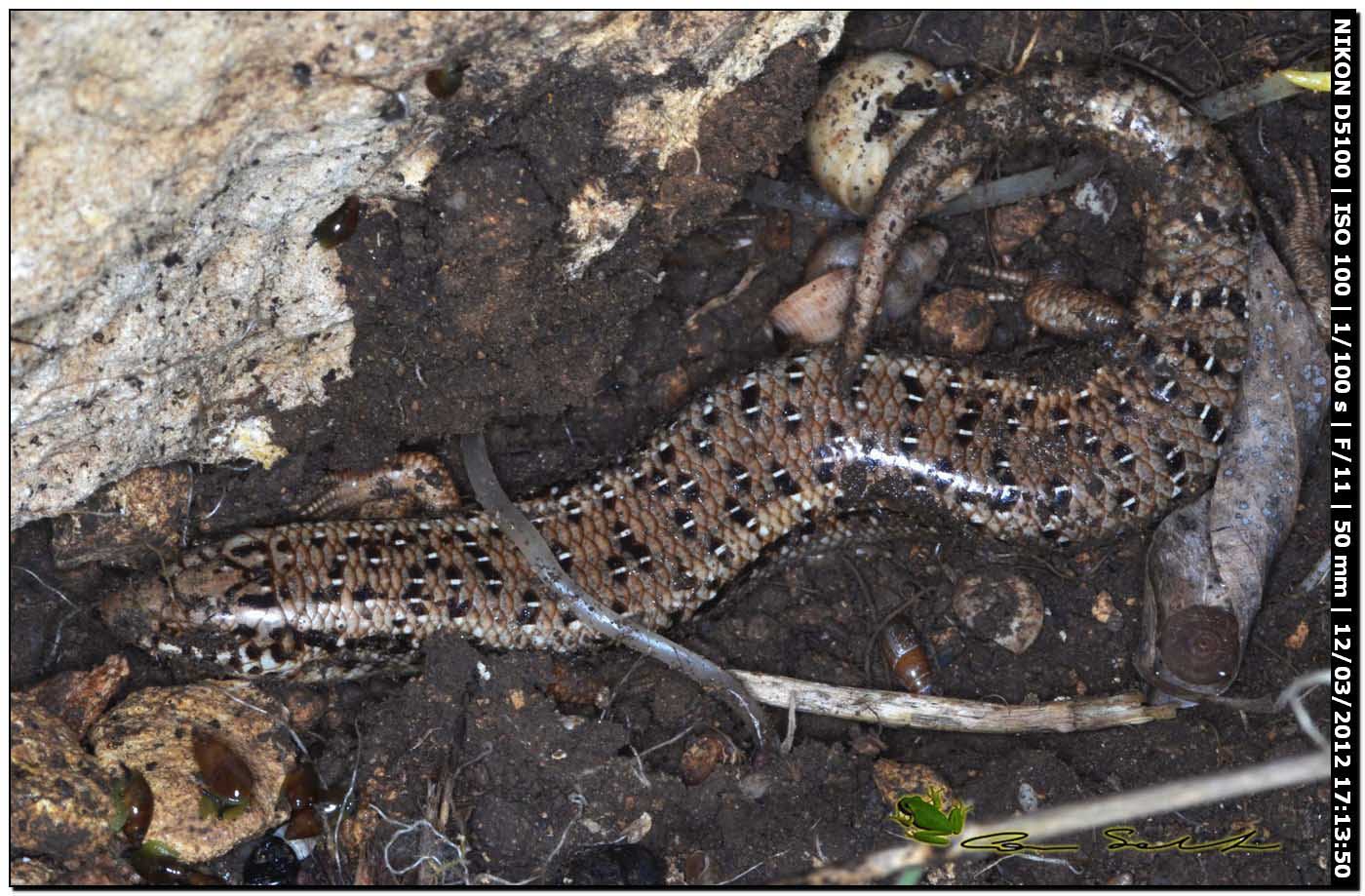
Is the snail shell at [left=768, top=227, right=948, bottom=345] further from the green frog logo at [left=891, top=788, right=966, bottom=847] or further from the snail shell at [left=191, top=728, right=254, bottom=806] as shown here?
the snail shell at [left=191, top=728, right=254, bottom=806]

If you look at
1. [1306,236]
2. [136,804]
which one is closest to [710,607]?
[136,804]

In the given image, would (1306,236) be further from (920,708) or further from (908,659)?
(920,708)

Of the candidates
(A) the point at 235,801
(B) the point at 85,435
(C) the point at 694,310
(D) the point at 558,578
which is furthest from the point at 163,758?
(C) the point at 694,310

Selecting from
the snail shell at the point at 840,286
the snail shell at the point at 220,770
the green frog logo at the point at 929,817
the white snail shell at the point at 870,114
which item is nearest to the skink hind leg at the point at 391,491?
the snail shell at the point at 220,770

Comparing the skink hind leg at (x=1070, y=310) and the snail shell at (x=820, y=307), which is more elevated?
the snail shell at (x=820, y=307)

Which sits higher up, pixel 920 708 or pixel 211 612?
pixel 211 612

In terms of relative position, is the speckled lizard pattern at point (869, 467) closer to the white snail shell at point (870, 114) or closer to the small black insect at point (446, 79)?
the white snail shell at point (870, 114)

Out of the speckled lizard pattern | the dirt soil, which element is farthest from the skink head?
the dirt soil
